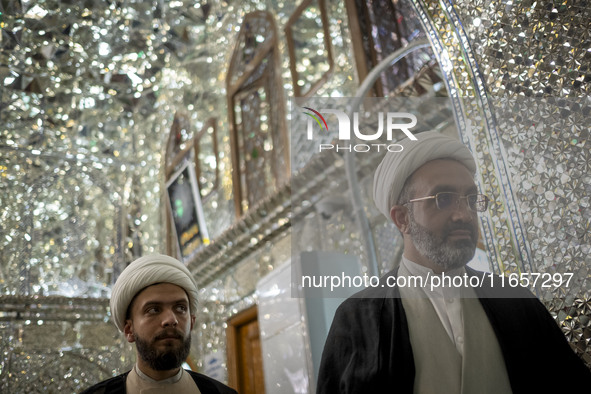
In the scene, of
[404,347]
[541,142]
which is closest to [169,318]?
[404,347]

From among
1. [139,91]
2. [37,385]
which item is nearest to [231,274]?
[37,385]

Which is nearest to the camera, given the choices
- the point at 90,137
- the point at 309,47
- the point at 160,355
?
the point at 160,355

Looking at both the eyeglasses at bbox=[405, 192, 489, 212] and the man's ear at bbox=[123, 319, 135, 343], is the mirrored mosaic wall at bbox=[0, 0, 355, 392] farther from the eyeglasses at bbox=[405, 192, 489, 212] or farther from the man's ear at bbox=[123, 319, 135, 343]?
the eyeglasses at bbox=[405, 192, 489, 212]

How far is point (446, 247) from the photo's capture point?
119 centimetres

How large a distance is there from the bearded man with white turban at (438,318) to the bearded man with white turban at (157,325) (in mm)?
438

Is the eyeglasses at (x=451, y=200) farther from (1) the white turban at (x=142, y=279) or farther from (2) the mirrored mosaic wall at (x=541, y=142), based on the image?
(1) the white turban at (x=142, y=279)

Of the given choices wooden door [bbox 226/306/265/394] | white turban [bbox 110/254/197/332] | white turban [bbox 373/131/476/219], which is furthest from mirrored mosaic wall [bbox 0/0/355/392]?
white turban [bbox 373/131/476/219]

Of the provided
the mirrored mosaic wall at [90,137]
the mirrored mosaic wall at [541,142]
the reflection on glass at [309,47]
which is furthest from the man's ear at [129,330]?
the mirrored mosaic wall at [90,137]

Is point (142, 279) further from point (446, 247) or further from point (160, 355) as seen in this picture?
point (446, 247)

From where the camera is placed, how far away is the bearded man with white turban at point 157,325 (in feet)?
4.65

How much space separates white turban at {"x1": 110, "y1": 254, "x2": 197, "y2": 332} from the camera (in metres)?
1.52

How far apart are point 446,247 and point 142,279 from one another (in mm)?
781

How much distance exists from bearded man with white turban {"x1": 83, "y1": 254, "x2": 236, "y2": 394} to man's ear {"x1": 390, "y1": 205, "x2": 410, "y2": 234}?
594 mm

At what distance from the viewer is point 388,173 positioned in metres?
1.26
